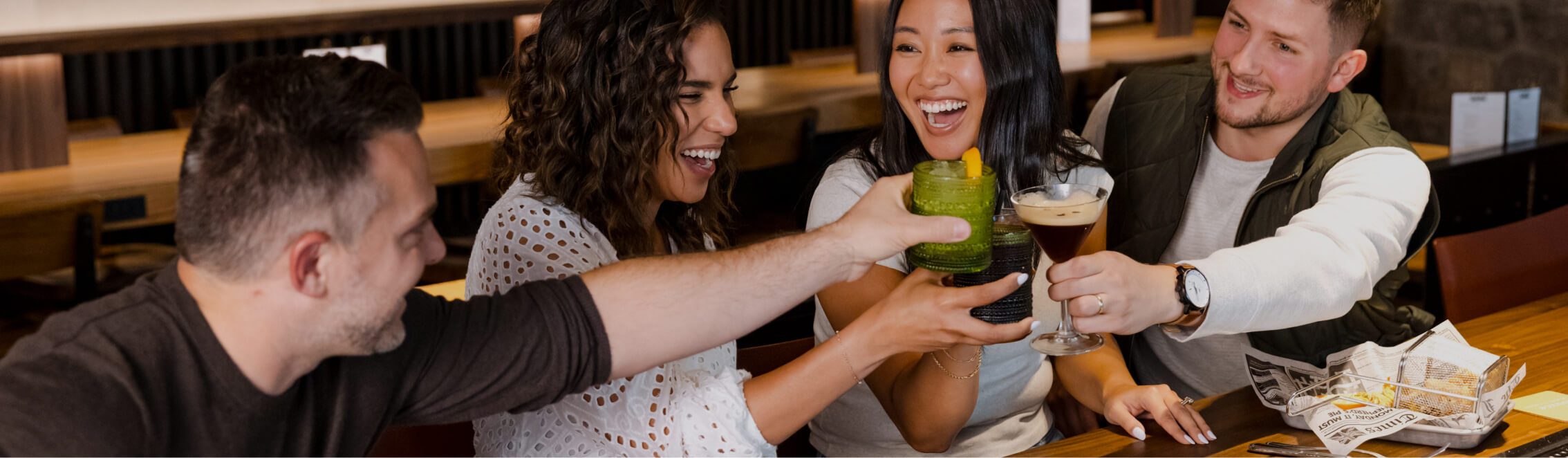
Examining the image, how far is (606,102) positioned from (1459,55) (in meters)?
5.35

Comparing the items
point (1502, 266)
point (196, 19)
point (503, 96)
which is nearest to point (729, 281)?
point (1502, 266)

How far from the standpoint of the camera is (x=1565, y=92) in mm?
5391

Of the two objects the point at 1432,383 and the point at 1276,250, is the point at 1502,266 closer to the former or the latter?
the point at 1432,383

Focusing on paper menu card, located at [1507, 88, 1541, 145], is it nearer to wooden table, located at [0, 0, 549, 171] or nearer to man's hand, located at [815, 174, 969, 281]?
man's hand, located at [815, 174, 969, 281]

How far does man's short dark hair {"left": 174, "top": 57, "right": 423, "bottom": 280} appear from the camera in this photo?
48.9 inches

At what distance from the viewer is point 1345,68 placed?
91.4 inches

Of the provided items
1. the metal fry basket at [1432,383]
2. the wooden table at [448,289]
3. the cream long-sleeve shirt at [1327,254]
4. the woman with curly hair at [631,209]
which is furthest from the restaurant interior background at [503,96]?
the metal fry basket at [1432,383]

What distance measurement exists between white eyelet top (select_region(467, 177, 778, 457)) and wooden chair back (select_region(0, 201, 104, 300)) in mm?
2212

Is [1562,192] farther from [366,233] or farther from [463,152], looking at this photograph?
[366,233]

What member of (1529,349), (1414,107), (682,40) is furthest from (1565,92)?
(682,40)

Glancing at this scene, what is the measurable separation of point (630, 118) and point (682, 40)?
0.49 feet

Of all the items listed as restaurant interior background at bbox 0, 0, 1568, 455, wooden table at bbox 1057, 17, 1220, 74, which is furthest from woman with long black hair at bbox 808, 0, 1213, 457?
wooden table at bbox 1057, 17, 1220, 74

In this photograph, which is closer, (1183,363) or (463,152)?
(1183,363)

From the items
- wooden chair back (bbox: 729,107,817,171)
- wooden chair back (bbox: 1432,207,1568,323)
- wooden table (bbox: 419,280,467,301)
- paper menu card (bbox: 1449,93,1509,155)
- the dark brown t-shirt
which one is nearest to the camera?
the dark brown t-shirt
